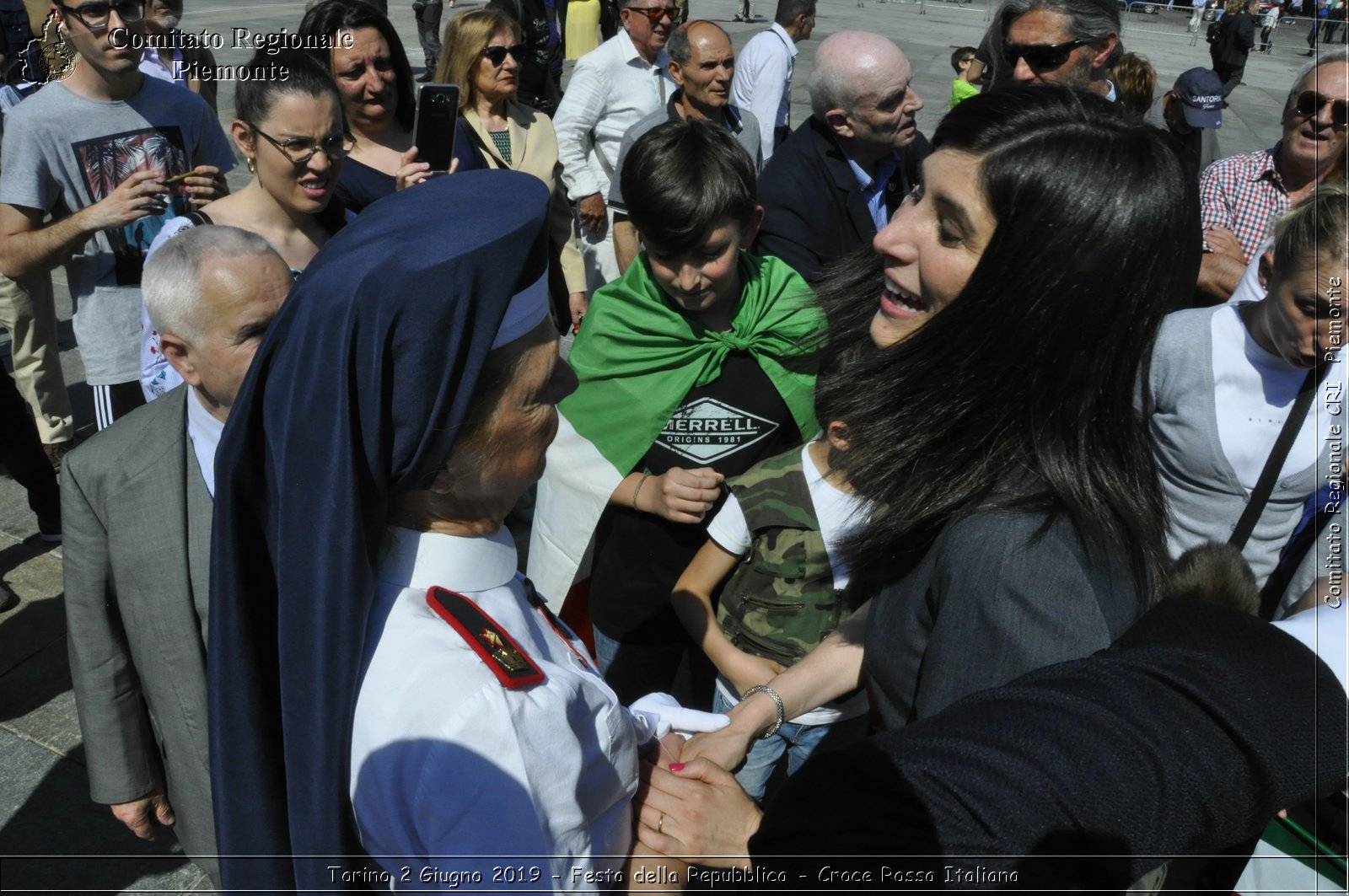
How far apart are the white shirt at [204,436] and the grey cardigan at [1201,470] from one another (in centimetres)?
230

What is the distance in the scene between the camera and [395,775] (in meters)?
1.26

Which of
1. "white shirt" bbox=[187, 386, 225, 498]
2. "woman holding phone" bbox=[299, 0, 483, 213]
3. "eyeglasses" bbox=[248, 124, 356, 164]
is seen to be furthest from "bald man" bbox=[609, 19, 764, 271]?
"white shirt" bbox=[187, 386, 225, 498]

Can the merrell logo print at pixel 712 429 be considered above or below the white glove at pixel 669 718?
above

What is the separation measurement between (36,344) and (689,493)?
11.9 feet

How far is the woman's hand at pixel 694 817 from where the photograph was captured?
5.18 ft

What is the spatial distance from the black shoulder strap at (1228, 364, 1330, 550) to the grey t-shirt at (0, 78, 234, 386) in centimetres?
352

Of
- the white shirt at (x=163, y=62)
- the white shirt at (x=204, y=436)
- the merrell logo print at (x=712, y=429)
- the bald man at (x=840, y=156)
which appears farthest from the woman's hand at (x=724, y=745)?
the white shirt at (x=163, y=62)

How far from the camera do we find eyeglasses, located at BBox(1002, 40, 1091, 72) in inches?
157

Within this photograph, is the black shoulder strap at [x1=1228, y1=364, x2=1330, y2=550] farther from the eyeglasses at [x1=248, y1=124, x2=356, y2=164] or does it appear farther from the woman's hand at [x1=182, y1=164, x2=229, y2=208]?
the woman's hand at [x1=182, y1=164, x2=229, y2=208]

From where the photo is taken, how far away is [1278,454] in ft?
8.24

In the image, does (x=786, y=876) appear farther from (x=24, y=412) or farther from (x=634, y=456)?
(x=24, y=412)

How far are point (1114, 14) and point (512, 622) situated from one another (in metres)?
4.03

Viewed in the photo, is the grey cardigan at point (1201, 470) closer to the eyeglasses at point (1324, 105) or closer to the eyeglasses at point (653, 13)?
the eyeglasses at point (1324, 105)

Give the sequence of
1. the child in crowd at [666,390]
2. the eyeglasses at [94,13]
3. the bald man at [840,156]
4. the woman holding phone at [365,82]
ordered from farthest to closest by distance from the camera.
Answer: the woman holding phone at [365,82]
the bald man at [840,156]
the eyeglasses at [94,13]
the child in crowd at [666,390]
